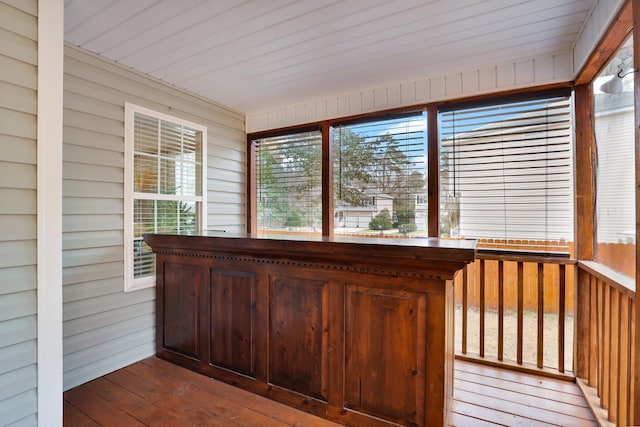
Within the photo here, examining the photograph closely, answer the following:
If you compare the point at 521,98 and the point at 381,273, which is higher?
the point at 521,98

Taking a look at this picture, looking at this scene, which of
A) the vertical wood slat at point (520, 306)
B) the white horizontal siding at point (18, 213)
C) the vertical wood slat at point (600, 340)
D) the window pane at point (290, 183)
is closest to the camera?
the white horizontal siding at point (18, 213)

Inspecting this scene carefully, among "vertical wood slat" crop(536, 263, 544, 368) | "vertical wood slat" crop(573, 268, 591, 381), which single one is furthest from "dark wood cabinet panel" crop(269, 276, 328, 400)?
"vertical wood slat" crop(573, 268, 591, 381)

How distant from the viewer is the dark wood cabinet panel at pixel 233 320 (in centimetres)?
215

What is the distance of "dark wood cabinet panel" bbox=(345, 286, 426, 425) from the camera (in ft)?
5.35

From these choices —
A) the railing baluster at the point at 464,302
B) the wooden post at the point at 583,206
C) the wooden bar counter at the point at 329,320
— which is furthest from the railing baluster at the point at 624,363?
the railing baluster at the point at 464,302

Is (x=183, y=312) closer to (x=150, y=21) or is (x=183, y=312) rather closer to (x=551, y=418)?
(x=150, y=21)

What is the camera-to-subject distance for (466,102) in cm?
270

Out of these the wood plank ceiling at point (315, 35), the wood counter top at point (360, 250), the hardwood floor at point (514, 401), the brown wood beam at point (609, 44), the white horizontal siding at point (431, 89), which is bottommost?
the hardwood floor at point (514, 401)

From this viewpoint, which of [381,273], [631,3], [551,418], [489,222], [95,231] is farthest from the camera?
[489,222]

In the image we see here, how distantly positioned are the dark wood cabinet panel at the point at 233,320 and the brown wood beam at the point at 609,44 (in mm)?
2491

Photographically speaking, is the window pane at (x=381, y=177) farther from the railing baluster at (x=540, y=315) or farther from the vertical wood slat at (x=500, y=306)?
the railing baluster at (x=540, y=315)

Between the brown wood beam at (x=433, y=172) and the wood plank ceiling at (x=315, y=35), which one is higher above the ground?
the wood plank ceiling at (x=315, y=35)

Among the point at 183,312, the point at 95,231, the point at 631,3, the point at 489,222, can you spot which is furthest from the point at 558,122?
the point at 95,231

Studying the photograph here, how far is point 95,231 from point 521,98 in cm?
355
